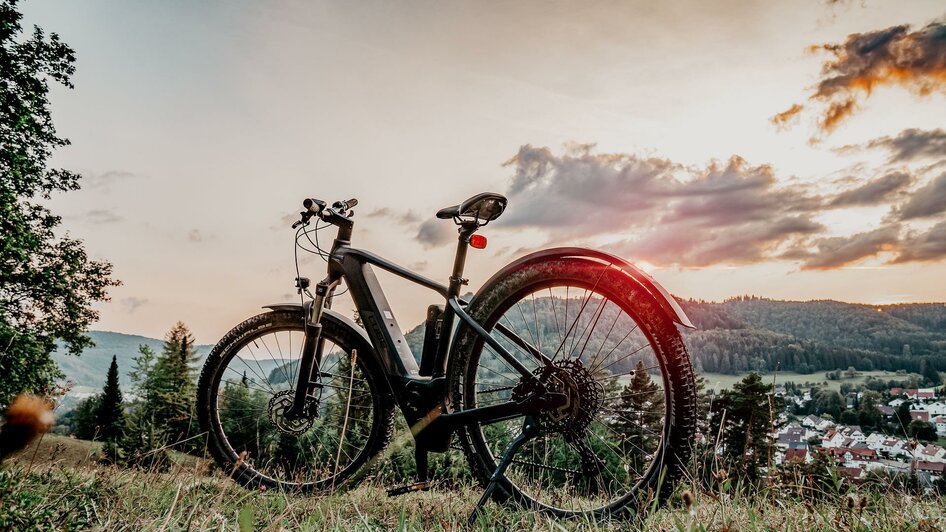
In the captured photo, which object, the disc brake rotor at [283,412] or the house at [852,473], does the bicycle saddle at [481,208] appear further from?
the house at [852,473]

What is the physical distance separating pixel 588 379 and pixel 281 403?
233cm

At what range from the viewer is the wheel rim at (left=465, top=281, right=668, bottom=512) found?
9.57 feet

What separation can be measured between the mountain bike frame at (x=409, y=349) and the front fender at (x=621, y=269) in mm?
333

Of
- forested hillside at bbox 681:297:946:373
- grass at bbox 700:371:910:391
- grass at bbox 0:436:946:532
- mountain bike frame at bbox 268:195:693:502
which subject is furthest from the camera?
forested hillside at bbox 681:297:946:373

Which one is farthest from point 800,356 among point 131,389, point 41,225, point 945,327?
point 41,225

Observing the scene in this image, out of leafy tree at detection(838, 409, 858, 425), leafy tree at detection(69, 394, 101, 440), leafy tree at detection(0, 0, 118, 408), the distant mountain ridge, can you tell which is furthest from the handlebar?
the distant mountain ridge

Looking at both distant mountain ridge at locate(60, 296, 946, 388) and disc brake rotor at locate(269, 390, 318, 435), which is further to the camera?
distant mountain ridge at locate(60, 296, 946, 388)

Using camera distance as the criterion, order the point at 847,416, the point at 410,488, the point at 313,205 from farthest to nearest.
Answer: the point at 847,416 < the point at 313,205 < the point at 410,488

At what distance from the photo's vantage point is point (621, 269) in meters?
2.97

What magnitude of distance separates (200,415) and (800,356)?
123 m

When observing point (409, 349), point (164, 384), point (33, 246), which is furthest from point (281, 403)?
point (164, 384)

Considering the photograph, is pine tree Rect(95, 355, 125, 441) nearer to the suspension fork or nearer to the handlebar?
the suspension fork

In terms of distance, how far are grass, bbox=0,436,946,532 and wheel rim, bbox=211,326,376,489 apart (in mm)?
318

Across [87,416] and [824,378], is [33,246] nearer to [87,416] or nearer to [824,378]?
[87,416]
